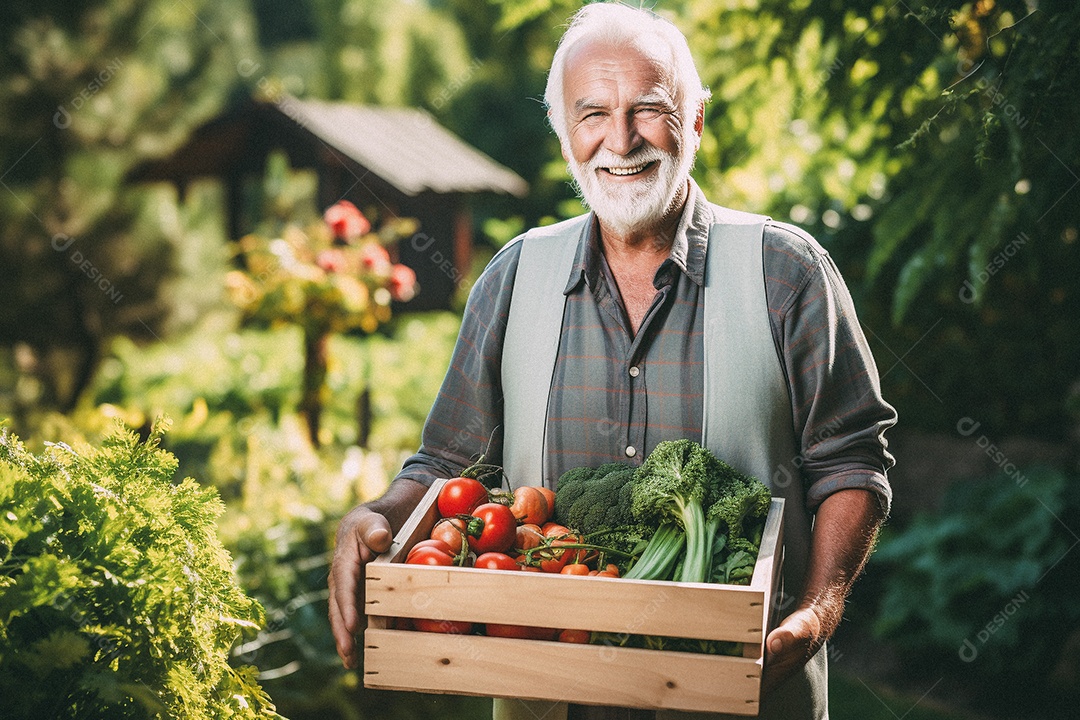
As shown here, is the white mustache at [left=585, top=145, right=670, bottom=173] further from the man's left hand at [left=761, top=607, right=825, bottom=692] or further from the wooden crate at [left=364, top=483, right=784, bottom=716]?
the man's left hand at [left=761, top=607, right=825, bottom=692]

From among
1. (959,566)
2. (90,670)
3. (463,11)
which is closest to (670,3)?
(959,566)

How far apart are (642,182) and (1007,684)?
473 centimetres

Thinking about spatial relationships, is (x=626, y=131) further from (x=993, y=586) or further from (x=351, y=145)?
(x=351, y=145)

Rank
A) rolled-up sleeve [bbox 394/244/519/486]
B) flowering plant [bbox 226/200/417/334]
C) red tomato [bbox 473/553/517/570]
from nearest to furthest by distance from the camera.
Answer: red tomato [bbox 473/553/517/570], rolled-up sleeve [bbox 394/244/519/486], flowering plant [bbox 226/200/417/334]

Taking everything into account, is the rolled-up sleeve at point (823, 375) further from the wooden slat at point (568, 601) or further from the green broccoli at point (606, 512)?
the wooden slat at point (568, 601)

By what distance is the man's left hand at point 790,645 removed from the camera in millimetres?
1854

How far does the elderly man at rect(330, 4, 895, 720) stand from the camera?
227 cm

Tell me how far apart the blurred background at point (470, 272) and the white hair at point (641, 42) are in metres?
0.68

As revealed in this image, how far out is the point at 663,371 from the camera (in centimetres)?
239

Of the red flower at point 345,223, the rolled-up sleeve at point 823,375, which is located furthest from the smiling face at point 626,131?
the red flower at point 345,223

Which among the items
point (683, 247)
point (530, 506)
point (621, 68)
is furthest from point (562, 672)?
point (621, 68)

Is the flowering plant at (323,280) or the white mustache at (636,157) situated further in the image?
the flowering plant at (323,280)

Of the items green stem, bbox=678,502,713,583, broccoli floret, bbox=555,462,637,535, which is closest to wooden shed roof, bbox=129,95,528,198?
broccoli floret, bbox=555,462,637,535

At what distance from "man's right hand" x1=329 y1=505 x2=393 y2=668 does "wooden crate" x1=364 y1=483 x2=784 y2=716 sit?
19 centimetres
